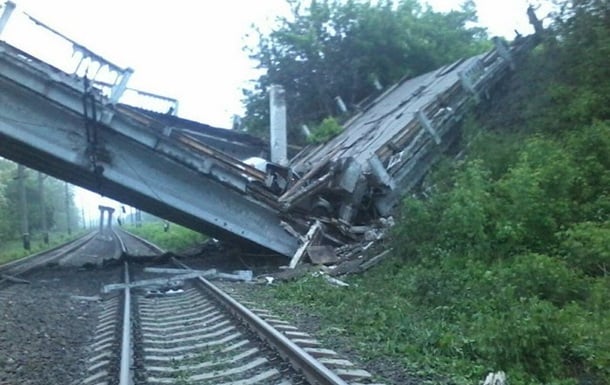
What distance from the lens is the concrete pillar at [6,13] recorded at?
575 inches

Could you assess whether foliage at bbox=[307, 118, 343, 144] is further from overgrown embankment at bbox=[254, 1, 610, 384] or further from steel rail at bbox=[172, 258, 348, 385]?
steel rail at bbox=[172, 258, 348, 385]

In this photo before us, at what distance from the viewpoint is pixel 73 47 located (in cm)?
1521

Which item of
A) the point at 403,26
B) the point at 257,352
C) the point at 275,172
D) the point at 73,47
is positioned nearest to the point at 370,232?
the point at 275,172

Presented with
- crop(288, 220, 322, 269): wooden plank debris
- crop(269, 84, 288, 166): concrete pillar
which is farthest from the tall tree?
crop(288, 220, 322, 269): wooden plank debris

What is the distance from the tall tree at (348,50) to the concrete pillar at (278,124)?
24.1 feet

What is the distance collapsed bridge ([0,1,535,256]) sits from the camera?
53.0ft

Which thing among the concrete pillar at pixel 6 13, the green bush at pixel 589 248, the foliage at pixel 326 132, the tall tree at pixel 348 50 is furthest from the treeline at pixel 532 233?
the tall tree at pixel 348 50

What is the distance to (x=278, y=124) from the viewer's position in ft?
74.9

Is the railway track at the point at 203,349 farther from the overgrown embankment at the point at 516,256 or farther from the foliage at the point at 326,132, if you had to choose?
the foliage at the point at 326,132

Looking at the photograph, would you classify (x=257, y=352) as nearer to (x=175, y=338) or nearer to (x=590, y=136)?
(x=175, y=338)

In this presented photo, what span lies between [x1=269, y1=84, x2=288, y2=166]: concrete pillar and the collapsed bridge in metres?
2.83

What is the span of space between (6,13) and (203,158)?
5.71 metres

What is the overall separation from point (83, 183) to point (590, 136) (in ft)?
49.4

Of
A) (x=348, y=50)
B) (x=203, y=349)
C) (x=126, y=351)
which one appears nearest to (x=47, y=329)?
(x=126, y=351)
